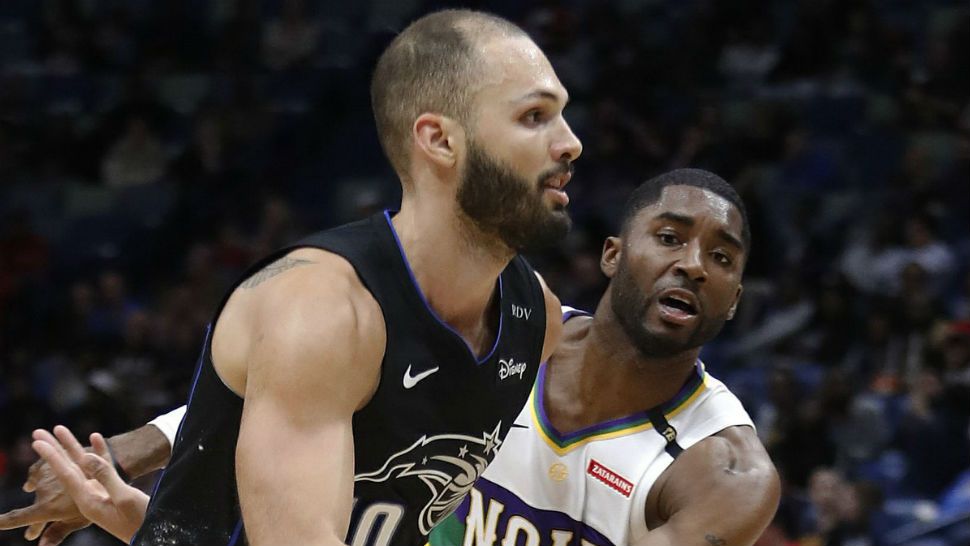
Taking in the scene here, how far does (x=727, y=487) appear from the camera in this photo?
13.0 ft

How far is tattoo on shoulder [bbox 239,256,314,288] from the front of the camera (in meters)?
2.96

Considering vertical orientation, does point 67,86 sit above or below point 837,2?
below

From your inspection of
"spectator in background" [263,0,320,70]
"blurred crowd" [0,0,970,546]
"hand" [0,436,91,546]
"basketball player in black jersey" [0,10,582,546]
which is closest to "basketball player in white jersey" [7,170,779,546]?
"hand" [0,436,91,546]

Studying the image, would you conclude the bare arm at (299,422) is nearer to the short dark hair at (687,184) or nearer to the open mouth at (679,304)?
the open mouth at (679,304)

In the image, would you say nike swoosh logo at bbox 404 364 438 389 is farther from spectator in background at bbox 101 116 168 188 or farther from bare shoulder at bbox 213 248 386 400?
spectator in background at bbox 101 116 168 188

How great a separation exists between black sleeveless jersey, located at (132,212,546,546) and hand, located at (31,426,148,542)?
0.39 m

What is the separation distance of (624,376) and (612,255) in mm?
374

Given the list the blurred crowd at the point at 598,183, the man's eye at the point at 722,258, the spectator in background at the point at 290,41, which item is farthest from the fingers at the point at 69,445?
the spectator in background at the point at 290,41

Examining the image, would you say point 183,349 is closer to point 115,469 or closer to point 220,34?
point 220,34

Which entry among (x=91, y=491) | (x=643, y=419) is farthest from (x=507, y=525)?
(x=91, y=491)

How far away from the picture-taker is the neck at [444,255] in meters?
3.14

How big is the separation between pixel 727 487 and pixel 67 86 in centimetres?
946

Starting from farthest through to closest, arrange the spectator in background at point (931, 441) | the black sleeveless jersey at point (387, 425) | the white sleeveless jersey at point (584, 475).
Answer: the spectator in background at point (931, 441) → the white sleeveless jersey at point (584, 475) → the black sleeveless jersey at point (387, 425)

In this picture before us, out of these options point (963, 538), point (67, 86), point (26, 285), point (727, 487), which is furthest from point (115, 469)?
point (67, 86)
